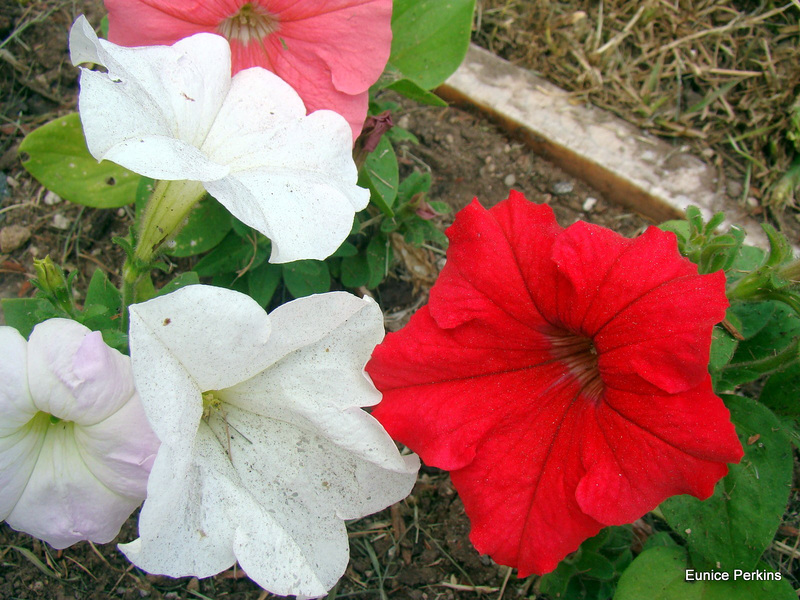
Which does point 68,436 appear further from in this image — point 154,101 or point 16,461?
point 154,101

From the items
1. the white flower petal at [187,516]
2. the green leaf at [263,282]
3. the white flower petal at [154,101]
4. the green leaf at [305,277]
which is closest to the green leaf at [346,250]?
the green leaf at [305,277]

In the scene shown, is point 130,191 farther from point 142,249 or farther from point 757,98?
point 757,98

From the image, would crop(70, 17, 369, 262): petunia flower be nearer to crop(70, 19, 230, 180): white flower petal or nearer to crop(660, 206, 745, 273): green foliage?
crop(70, 19, 230, 180): white flower petal

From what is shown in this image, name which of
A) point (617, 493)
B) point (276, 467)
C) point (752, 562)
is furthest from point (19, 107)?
point (752, 562)

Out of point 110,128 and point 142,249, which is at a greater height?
point 110,128

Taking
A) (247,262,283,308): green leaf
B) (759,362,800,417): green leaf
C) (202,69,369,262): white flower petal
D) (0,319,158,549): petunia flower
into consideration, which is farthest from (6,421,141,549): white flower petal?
(759,362,800,417): green leaf

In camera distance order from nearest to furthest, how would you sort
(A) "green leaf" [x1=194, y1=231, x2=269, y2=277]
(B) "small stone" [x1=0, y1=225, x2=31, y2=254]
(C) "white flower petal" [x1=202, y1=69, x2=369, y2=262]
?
(C) "white flower petal" [x1=202, y1=69, x2=369, y2=262], (A) "green leaf" [x1=194, y1=231, x2=269, y2=277], (B) "small stone" [x1=0, y1=225, x2=31, y2=254]

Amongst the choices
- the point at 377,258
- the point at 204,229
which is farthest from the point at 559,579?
the point at 204,229
